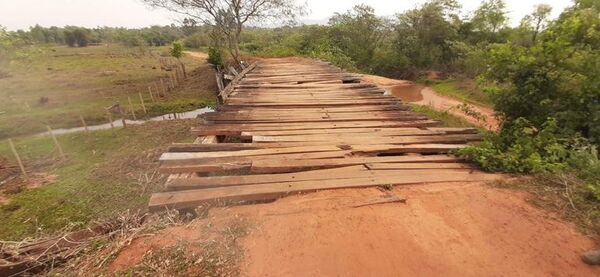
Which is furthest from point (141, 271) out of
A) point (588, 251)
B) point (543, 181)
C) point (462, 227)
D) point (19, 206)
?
point (19, 206)

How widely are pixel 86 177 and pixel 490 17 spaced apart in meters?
28.6

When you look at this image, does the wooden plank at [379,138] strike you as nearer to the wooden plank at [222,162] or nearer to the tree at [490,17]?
the wooden plank at [222,162]

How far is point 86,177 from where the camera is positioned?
861cm

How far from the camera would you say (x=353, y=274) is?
2.29 meters

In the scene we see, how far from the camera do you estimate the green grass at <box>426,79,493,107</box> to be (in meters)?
18.4

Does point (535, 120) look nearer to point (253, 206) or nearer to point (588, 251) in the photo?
point (588, 251)

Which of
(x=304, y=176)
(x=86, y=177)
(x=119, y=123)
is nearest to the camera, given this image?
(x=304, y=176)

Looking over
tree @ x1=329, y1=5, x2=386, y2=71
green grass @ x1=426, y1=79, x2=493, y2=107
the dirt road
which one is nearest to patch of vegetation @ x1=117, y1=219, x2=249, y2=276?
the dirt road

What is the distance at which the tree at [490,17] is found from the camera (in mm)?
24609

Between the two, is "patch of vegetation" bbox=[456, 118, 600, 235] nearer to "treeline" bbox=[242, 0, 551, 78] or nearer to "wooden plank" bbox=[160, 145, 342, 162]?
"wooden plank" bbox=[160, 145, 342, 162]

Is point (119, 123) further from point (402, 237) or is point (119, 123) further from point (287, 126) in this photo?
point (402, 237)

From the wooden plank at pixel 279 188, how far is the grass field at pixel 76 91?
14775 mm

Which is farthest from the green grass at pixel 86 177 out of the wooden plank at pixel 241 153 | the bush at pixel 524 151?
the bush at pixel 524 151

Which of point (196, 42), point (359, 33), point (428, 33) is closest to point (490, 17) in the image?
point (428, 33)
